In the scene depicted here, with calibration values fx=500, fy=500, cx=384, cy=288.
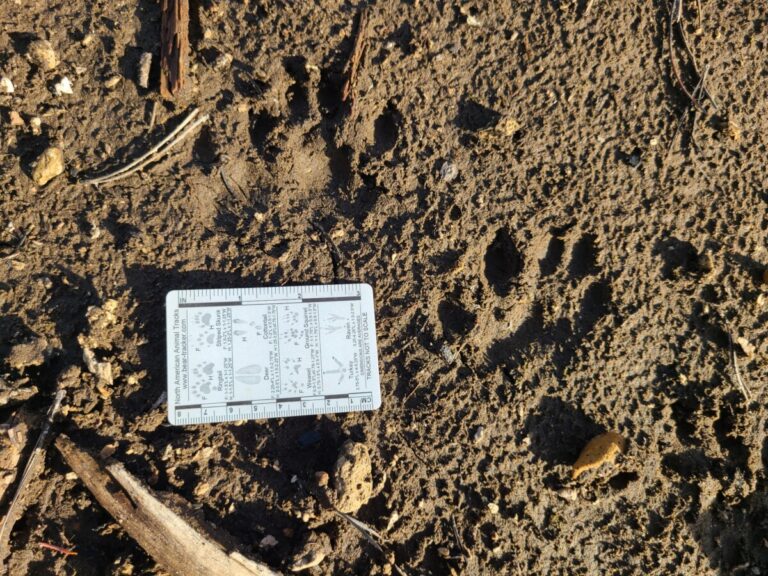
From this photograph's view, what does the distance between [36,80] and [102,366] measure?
3.98 feet

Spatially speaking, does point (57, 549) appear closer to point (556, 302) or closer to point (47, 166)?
point (47, 166)

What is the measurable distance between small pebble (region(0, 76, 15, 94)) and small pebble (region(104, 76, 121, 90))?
362mm

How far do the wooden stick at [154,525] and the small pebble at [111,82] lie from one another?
56.1 inches

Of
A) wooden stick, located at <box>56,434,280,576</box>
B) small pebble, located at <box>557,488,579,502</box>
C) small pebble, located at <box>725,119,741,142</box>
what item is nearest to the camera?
wooden stick, located at <box>56,434,280,576</box>

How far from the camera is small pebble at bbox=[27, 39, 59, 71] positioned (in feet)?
6.65

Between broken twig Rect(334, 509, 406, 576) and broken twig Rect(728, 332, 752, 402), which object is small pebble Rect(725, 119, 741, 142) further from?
broken twig Rect(334, 509, 406, 576)

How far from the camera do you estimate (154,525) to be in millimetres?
1845

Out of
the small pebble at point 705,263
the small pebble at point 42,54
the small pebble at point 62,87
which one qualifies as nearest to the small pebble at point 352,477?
the small pebble at point 705,263

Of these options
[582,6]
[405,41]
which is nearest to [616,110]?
[582,6]

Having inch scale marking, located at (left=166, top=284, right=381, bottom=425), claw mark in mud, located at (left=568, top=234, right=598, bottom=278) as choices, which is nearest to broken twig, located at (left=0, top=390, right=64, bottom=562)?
inch scale marking, located at (left=166, top=284, right=381, bottom=425)

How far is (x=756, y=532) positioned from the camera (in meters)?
2.25

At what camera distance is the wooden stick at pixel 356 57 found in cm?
218

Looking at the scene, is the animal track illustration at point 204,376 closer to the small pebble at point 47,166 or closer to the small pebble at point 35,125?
A: the small pebble at point 47,166

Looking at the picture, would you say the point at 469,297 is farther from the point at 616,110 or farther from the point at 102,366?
the point at 102,366
